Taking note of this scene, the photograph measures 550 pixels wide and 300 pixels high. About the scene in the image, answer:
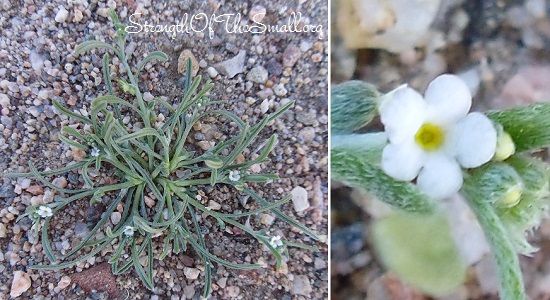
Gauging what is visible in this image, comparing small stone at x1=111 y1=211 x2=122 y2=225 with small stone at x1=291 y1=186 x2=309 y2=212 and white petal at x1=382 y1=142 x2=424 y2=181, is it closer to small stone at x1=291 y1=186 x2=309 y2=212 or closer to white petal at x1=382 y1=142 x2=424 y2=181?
A: small stone at x1=291 y1=186 x2=309 y2=212

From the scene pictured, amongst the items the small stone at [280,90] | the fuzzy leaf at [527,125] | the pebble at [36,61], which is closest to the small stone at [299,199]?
the small stone at [280,90]

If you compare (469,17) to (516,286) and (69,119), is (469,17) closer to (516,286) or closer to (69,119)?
(516,286)

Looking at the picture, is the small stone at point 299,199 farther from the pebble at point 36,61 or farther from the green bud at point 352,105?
the pebble at point 36,61

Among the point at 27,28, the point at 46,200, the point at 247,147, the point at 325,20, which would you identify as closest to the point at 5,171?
the point at 46,200

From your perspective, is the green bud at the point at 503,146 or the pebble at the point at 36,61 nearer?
the green bud at the point at 503,146

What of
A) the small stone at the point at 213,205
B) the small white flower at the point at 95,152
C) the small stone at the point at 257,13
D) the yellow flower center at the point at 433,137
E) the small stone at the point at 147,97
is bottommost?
the small stone at the point at 213,205

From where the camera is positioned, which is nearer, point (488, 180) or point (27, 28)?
point (488, 180)

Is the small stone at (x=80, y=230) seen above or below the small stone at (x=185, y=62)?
below

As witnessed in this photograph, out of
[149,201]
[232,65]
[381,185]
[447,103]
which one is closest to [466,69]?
[447,103]
